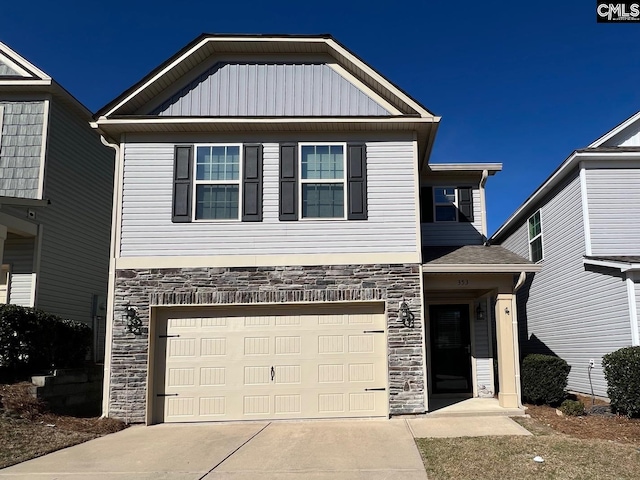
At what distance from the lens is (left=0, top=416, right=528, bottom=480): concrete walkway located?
652 cm

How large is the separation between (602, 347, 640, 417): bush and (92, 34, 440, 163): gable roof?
17.5 ft

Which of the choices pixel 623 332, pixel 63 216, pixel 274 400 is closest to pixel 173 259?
pixel 274 400

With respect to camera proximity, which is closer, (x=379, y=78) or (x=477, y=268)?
(x=477, y=268)

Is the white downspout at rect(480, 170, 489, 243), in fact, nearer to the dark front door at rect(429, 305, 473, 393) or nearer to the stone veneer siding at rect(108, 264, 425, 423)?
the dark front door at rect(429, 305, 473, 393)

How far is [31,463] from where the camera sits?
6984 mm

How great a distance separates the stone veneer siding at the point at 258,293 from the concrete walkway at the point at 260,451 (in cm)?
100

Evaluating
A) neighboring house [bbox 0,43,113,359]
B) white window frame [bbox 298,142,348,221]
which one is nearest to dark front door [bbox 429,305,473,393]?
white window frame [bbox 298,142,348,221]

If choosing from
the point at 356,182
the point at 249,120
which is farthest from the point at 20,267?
the point at 356,182

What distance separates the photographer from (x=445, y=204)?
13445mm

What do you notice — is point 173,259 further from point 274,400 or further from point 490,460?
point 490,460

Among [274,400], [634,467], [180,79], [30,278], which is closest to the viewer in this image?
[634,467]

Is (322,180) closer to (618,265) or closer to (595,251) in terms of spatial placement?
(618,265)

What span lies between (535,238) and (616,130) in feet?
12.0

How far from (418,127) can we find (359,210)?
6.43ft
